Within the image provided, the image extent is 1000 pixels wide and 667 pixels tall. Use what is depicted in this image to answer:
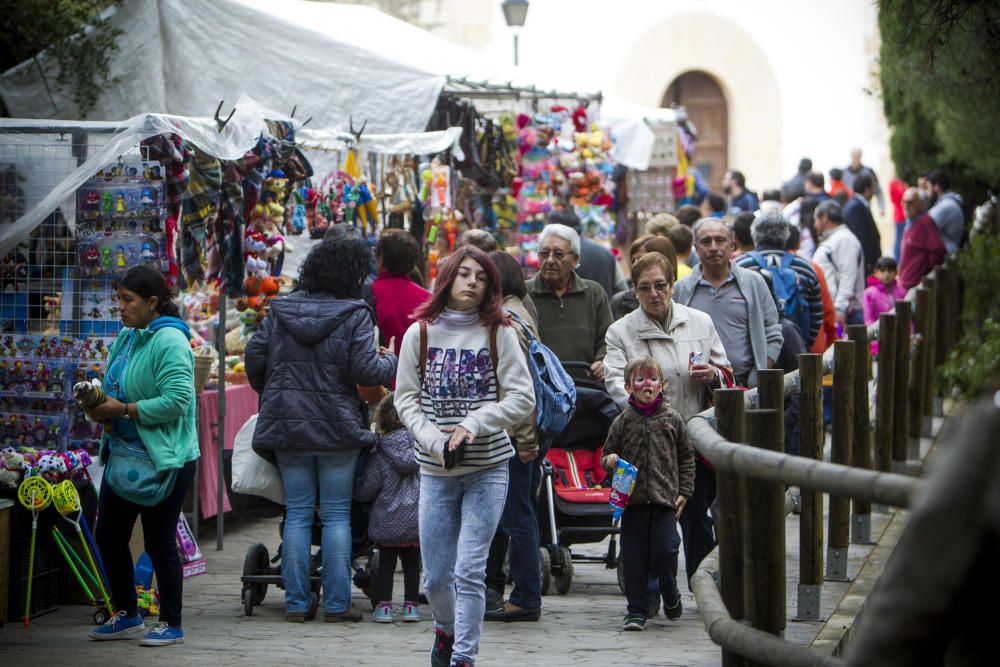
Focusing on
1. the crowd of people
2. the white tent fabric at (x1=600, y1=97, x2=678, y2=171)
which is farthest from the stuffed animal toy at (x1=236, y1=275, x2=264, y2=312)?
the white tent fabric at (x1=600, y1=97, x2=678, y2=171)

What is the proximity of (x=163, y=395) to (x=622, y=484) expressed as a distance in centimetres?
207

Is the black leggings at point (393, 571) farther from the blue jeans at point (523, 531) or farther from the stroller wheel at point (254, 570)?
the stroller wheel at point (254, 570)

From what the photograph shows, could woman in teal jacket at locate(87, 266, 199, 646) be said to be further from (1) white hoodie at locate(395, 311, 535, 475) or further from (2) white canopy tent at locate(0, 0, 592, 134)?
(2) white canopy tent at locate(0, 0, 592, 134)

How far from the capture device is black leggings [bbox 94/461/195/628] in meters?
6.52

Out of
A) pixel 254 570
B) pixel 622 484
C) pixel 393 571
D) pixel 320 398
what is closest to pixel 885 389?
pixel 622 484

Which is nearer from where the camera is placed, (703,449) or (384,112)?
(703,449)

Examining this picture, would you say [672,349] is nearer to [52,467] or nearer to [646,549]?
[646,549]

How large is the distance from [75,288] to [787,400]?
13.3ft

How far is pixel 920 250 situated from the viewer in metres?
15.6

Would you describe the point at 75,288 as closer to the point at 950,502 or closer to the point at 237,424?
the point at 237,424

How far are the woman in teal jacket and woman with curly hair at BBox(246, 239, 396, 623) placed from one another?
0.45 m

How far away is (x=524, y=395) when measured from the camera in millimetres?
5730

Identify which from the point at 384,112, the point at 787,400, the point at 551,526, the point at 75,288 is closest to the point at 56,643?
the point at 75,288

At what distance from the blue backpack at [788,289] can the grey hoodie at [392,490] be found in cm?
301
